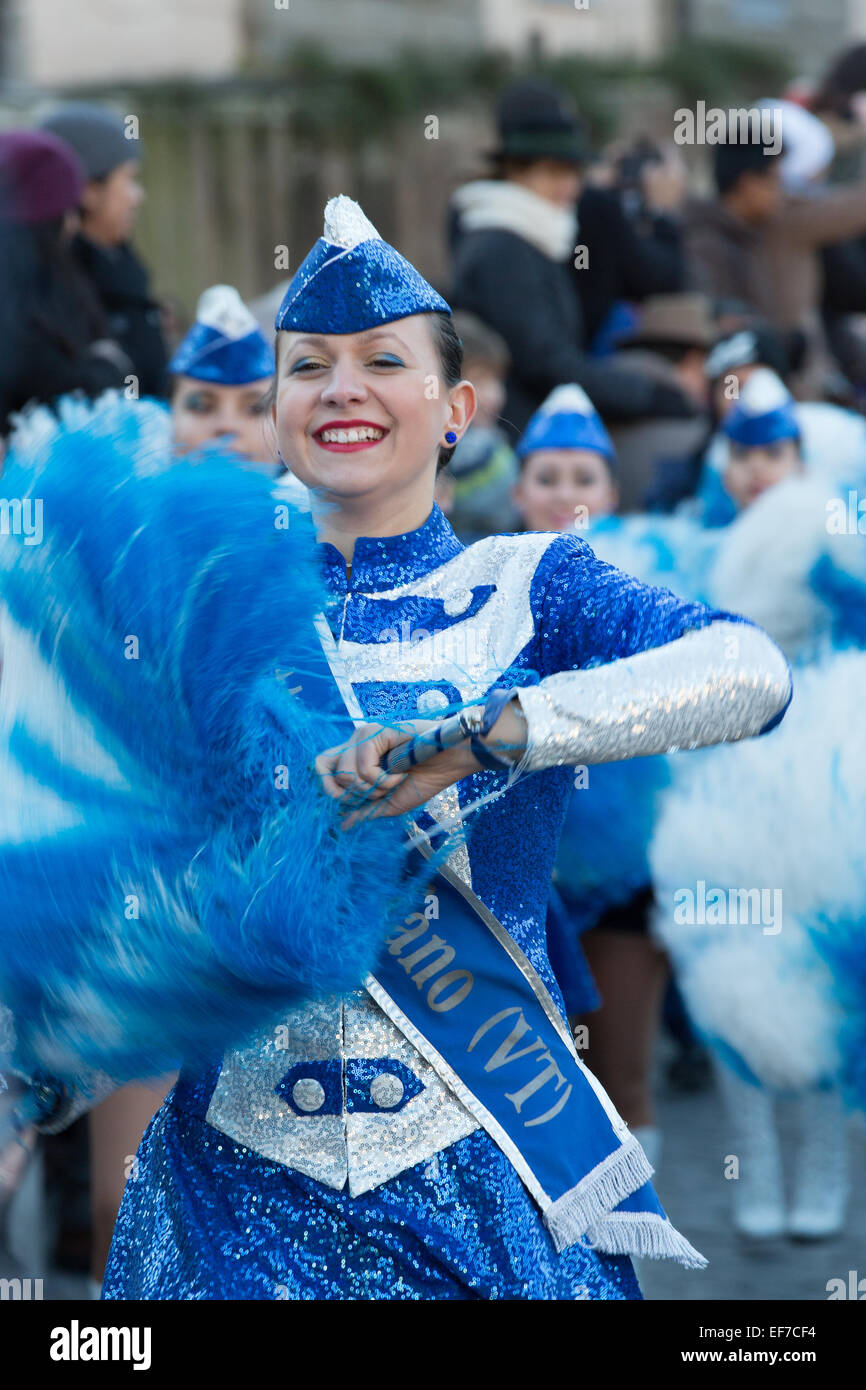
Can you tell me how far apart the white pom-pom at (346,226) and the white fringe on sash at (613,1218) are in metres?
1.01

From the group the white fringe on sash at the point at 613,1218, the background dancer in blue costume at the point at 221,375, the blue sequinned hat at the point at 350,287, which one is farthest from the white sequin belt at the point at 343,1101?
the background dancer in blue costume at the point at 221,375

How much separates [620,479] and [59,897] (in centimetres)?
440

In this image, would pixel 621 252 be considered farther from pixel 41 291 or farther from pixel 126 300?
pixel 41 291

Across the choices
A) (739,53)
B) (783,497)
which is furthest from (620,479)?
(739,53)

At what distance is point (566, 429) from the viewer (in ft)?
16.5

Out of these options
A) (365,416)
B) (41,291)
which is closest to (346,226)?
(365,416)

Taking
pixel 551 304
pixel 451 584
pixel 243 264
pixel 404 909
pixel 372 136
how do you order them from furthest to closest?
1. pixel 372 136
2. pixel 243 264
3. pixel 551 304
4. pixel 451 584
5. pixel 404 909

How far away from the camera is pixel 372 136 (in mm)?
10500

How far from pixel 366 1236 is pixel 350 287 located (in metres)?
0.98

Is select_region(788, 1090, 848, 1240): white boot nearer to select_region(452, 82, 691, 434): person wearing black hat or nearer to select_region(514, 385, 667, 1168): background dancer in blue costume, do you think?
select_region(514, 385, 667, 1168): background dancer in blue costume

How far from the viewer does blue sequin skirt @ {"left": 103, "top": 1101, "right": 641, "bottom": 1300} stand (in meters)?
2.00

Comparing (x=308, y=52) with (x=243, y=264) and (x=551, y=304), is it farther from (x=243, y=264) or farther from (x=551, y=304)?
(x=551, y=304)

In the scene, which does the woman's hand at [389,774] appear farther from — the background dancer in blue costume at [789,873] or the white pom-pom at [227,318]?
the white pom-pom at [227,318]

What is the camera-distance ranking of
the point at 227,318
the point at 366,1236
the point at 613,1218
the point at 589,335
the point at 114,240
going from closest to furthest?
1. the point at 366,1236
2. the point at 613,1218
3. the point at 227,318
4. the point at 114,240
5. the point at 589,335
